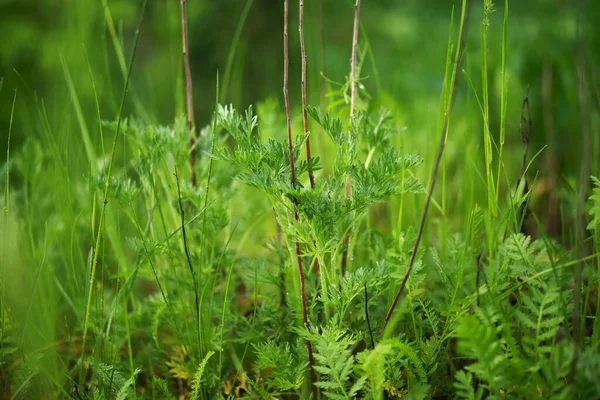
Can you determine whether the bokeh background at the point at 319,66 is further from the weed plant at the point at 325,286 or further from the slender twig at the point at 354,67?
the weed plant at the point at 325,286

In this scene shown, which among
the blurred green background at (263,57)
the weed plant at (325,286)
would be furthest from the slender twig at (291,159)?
the blurred green background at (263,57)

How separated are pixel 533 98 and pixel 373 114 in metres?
1.72

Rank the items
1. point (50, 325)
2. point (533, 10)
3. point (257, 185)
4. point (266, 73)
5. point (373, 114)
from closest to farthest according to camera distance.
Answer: point (257, 185), point (50, 325), point (373, 114), point (533, 10), point (266, 73)

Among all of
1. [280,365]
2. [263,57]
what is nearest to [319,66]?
[280,365]

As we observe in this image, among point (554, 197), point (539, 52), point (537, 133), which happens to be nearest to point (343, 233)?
point (554, 197)

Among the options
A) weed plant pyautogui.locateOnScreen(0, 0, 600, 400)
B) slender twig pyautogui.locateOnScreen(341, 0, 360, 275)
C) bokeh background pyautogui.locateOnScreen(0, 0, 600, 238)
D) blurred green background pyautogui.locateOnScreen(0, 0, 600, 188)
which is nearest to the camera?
weed plant pyautogui.locateOnScreen(0, 0, 600, 400)

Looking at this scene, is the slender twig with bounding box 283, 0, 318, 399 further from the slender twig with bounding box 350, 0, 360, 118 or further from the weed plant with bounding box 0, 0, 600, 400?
the slender twig with bounding box 350, 0, 360, 118

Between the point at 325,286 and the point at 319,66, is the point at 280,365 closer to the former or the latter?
the point at 325,286

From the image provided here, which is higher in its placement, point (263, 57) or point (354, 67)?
point (263, 57)

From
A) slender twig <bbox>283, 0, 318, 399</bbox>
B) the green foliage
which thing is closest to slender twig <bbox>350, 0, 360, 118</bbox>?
slender twig <bbox>283, 0, 318, 399</bbox>

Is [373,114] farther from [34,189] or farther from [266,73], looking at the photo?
[266,73]

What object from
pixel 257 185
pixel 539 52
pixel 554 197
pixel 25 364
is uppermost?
pixel 539 52

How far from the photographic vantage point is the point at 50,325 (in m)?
1.30

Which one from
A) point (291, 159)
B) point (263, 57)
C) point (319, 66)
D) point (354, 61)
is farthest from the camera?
point (263, 57)
